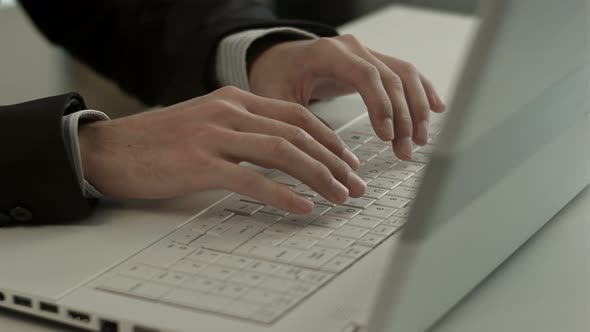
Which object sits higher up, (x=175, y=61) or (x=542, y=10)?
(x=542, y=10)

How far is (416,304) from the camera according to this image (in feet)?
1.84

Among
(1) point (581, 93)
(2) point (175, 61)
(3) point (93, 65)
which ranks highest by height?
(1) point (581, 93)

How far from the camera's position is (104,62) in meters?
1.56

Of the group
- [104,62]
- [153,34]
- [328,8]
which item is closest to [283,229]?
[153,34]

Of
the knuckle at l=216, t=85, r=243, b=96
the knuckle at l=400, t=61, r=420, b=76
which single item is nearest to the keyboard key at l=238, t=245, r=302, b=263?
the knuckle at l=216, t=85, r=243, b=96

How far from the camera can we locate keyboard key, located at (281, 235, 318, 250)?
0.72m

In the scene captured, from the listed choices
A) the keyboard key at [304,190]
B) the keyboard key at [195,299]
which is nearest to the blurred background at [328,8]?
the keyboard key at [304,190]

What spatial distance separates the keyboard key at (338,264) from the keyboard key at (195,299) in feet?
0.29

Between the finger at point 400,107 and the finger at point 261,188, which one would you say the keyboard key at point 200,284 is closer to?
the finger at point 261,188

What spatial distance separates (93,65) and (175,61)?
0.93ft

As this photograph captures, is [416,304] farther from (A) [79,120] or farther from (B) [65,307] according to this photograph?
(A) [79,120]

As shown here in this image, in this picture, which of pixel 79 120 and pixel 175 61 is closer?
pixel 79 120

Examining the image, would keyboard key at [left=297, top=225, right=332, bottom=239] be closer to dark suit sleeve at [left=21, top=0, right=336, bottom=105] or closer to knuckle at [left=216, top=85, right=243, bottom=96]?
knuckle at [left=216, top=85, right=243, bottom=96]

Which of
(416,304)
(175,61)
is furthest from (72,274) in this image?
(175,61)
